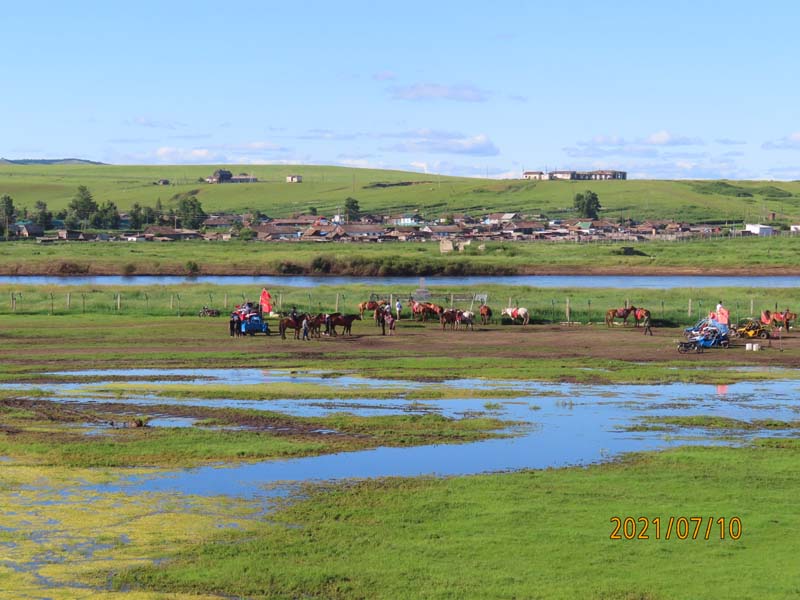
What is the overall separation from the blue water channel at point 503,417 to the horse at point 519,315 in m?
17.3

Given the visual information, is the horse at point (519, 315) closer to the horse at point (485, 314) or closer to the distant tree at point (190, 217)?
the horse at point (485, 314)

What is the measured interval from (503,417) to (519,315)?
2433cm

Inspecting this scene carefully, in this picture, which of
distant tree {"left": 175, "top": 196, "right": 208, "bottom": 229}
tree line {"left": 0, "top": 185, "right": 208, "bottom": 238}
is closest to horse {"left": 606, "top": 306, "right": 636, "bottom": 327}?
tree line {"left": 0, "top": 185, "right": 208, "bottom": 238}

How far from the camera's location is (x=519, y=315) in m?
53.8

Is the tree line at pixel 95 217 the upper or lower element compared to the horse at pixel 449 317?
upper

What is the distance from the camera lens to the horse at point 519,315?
53.5 metres

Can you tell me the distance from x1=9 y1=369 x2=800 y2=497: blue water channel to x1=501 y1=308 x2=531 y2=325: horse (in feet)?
56.8

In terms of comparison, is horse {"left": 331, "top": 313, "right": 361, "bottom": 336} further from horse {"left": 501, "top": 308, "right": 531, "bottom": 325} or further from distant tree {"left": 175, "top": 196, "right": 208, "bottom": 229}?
distant tree {"left": 175, "top": 196, "right": 208, "bottom": 229}

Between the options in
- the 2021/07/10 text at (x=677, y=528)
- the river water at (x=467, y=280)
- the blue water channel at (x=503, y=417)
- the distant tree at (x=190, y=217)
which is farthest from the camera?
the distant tree at (x=190, y=217)

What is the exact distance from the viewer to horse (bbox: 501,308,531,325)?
53.5 metres

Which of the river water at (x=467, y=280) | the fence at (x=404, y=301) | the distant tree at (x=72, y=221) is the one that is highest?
the distant tree at (x=72, y=221)

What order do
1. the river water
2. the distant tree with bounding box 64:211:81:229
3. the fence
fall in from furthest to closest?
A: 1. the distant tree with bounding box 64:211:81:229
2. the river water
3. the fence

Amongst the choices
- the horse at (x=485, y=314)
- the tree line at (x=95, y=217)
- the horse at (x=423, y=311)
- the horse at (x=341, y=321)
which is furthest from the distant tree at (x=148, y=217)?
the horse at (x=341, y=321)

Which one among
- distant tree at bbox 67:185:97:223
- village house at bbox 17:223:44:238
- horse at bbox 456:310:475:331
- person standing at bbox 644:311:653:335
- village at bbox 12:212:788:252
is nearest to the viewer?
person standing at bbox 644:311:653:335
